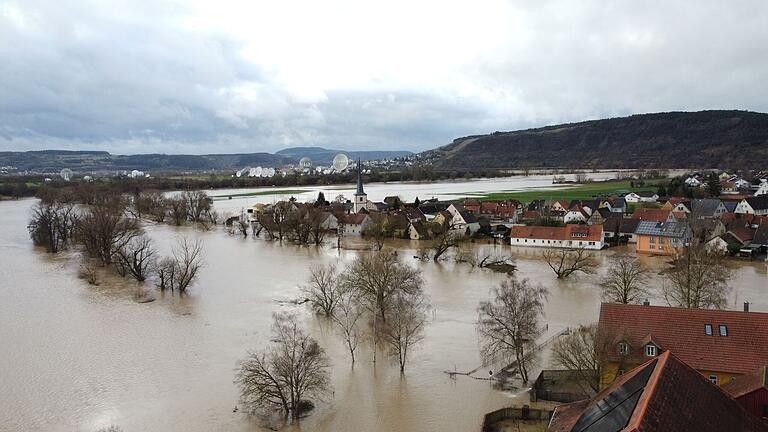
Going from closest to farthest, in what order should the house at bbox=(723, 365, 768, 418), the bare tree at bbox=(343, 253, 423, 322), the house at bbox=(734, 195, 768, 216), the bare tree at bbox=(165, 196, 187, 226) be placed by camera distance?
the house at bbox=(723, 365, 768, 418) < the bare tree at bbox=(343, 253, 423, 322) < the house at bbox=(734, 195, 768, 216) < the bare tree at bbox=(165, 196, 187, 226)

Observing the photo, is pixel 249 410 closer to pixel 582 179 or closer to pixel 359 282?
pixel 359 282

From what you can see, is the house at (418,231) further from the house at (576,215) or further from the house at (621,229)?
the house at (576,215)

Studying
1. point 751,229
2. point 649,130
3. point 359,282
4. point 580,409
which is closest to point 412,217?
point 751,229

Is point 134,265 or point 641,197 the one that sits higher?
point 641,197

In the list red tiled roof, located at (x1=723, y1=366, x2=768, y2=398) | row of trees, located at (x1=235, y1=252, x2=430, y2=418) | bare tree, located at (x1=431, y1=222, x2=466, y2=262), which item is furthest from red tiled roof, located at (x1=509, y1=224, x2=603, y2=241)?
red tiled roof, located at (x1=723, y1=366, x2=768, y2=398)

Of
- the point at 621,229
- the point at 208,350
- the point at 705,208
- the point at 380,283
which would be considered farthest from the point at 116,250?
the point at 705,208

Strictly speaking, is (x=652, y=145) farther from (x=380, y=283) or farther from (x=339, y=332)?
(x=339, y=332)

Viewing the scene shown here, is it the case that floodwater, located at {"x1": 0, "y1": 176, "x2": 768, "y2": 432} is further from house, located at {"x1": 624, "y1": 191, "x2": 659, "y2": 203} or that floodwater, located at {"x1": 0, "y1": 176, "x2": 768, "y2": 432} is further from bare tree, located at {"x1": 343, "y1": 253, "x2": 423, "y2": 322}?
house, located at {"x1": 624, "y1": 191, "x2": 659, "y2": 203}

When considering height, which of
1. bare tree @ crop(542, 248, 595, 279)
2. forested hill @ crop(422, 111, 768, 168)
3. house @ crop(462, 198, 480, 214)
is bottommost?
bare tree @ crop(542, 248, 595, 279)
